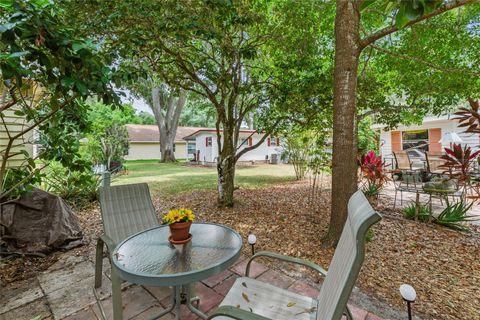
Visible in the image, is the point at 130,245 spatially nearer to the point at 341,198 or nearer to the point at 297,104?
the point at 341,198

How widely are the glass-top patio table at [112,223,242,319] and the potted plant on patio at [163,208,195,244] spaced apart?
0.20 feet

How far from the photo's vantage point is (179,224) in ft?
6.39

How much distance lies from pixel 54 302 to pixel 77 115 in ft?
7.17

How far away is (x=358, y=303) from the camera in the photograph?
7.18 feet

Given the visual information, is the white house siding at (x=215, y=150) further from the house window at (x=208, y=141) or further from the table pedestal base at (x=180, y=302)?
the table pedestal base at (x=180, y=302)

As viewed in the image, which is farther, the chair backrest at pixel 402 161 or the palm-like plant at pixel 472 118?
the chair backrest at pixel 402 161

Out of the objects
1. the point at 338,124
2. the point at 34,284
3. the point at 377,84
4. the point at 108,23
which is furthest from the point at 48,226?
the point at 377,84

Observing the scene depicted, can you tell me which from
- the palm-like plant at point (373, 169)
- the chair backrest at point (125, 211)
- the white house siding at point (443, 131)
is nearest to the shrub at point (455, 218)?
the palm-like plant at point (373, 169)

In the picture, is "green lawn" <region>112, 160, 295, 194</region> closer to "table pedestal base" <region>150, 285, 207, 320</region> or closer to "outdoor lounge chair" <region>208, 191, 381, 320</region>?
"table pedestal base" <region>150, 285, 207, 320</region>

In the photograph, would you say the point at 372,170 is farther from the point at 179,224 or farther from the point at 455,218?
the point at 179,224

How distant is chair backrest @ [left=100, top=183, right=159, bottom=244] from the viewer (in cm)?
272

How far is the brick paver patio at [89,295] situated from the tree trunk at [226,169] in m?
2.71

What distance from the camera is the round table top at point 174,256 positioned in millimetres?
1521

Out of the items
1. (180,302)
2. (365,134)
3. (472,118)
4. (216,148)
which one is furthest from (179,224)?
(216,148)
